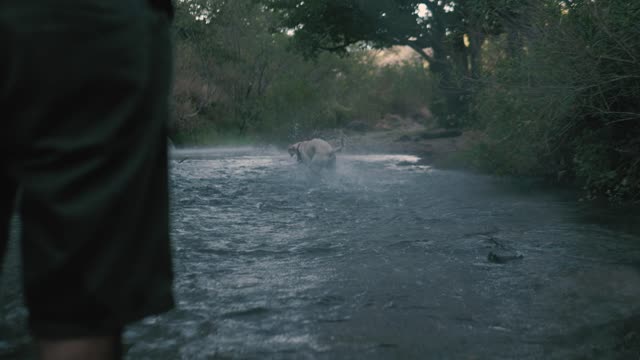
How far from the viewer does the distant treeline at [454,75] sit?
6.65 m

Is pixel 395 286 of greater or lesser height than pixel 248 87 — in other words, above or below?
below

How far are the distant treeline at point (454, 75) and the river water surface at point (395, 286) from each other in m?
1.19

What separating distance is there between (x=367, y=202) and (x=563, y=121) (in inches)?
113

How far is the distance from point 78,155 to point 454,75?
885cm

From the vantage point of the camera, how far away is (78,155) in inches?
41.3

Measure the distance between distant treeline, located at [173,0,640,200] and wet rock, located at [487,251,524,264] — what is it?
2.19 meters

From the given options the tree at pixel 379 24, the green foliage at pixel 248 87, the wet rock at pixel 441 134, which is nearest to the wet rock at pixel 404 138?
the wet rock at pixel 441 134

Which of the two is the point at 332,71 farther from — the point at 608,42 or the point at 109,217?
the point at 109,217

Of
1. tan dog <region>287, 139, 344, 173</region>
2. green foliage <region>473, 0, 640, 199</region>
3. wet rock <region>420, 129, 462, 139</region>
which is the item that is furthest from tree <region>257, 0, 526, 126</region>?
green foliage <region>473, 0, 640, 199</region>

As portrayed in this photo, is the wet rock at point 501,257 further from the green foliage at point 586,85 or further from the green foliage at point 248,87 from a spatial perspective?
the green foliage at point 248,87

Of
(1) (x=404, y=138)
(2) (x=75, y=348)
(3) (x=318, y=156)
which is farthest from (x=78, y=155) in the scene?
(1) (x=404, y=138)

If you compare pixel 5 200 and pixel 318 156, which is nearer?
pixel 5 200

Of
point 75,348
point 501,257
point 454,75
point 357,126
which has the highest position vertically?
point 454,75

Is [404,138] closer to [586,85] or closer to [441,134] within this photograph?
[441,134]
